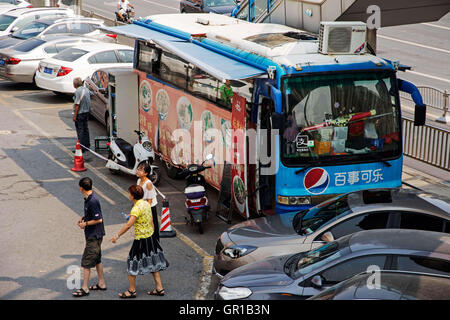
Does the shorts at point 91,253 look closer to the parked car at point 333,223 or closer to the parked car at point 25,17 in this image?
the parked car at point 333,223

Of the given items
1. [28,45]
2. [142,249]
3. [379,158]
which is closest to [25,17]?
[28,45]

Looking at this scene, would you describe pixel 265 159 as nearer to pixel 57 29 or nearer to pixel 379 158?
pixel 379 158

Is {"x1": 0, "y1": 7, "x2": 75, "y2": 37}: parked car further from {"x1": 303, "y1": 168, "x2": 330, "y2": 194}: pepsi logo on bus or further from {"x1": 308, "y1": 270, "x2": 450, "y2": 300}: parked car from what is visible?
{"x1": 308, "y1": 270, "x2": 450, "y2": 300}: parked car

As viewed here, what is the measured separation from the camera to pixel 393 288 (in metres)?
6.55

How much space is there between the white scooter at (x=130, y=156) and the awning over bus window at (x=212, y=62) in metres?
2.20

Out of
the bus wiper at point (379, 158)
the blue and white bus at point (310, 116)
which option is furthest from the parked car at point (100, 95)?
the bus wiper at point (379, 158)

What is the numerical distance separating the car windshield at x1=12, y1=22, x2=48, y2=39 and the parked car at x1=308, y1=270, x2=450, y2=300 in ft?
71.1

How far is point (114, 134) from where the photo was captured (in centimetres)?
1639

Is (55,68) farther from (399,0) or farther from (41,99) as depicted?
(399,0)

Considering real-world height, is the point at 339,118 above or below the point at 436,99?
above

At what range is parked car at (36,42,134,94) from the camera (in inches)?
810

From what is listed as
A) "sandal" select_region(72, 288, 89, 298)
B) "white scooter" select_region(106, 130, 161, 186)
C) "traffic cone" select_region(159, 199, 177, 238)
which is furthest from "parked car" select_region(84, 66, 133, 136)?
"sandal" select_region(72, 288, 89, 298)

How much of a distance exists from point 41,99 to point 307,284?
16101 mm

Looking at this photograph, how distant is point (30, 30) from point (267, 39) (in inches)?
665
